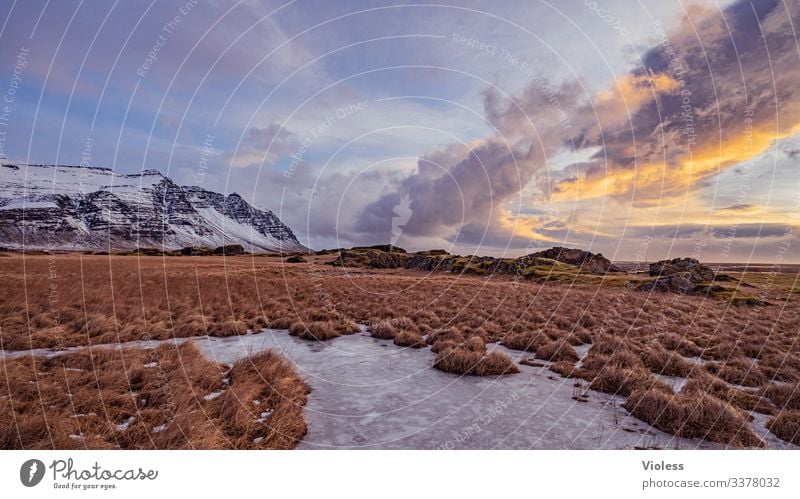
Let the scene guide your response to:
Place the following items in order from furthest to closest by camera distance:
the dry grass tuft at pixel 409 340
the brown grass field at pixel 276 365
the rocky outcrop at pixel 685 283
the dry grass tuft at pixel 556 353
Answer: the rocky outcrop at pixel 685 283
the dry grass tuft at pixel 409 340
the dry grass tuft at pixel 556 353
the brown grass field at pixel 276 365

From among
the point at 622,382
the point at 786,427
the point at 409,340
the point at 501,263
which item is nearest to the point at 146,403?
the point at 409,340

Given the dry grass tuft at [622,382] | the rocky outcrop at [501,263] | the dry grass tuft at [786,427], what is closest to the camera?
the dry grass tuft at [786,427]

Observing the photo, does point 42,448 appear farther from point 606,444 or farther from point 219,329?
point 606,444

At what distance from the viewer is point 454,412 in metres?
6.36

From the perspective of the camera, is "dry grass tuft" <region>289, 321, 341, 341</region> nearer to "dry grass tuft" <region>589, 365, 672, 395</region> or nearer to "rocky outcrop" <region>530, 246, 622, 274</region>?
"dry grass tuft" <region>589, 365, 672, 395</region>

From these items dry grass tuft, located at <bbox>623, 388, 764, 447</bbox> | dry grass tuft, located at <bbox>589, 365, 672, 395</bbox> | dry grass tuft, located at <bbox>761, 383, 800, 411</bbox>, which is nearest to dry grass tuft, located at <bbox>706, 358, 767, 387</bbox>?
dry grass tuft, located at <bbox>761, 383, 800, 411</bbox>

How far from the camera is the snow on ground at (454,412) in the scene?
5523 millimetres

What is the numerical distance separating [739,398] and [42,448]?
43.0ft

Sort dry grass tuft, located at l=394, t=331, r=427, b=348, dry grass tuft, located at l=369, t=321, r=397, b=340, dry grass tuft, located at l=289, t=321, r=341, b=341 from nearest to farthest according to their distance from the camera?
dry grass tuft, located at l=394, t=331, r=427, b=348
dry grass tuft, located at l=289, t=321, r=341, b=341
dry grass tuft, located at l=369, t=321, r=397, b=340

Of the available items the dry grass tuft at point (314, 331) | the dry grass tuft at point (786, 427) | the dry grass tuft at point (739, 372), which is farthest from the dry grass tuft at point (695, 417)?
the dry grass tuft at point (314, 331)

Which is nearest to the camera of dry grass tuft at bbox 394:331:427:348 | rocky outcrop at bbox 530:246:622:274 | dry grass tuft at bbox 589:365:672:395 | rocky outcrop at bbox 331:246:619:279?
dry grass tuft at bbox 589:365:672:395

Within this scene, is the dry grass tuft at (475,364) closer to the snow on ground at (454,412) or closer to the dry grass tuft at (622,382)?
the snow on ground at (454,412)

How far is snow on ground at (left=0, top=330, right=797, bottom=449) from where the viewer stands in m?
5.52

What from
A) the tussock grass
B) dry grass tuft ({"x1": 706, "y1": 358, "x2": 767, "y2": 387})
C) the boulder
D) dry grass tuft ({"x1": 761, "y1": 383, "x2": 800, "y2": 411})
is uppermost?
the boulder
